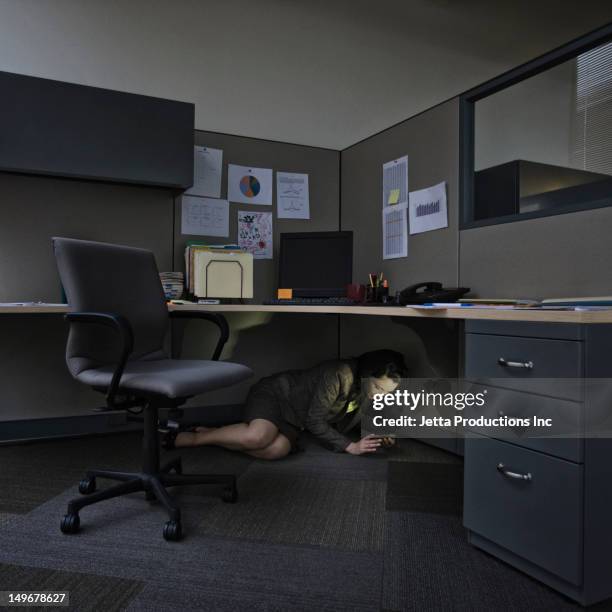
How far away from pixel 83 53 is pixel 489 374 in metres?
2.57

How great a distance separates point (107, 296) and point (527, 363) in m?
1.25

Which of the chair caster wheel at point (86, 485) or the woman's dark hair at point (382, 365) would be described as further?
the woman's dark hair at point (382, 365)

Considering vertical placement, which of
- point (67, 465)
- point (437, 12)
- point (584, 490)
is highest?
point (437, 12)

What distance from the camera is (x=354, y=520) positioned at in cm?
148

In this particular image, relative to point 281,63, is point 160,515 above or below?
below

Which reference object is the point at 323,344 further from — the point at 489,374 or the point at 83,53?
the point at 83,53

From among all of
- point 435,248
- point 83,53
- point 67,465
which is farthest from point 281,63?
point 67,465

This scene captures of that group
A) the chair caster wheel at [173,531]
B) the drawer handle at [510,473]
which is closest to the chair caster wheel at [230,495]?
the chair caster wheel at [173,531]

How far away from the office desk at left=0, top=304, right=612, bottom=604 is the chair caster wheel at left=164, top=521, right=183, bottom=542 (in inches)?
30.1

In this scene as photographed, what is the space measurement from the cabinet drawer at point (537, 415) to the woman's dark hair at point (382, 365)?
0.72 m

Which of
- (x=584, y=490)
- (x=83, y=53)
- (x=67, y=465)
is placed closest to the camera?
(x=584, y=490)

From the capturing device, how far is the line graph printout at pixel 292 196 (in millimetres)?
2574

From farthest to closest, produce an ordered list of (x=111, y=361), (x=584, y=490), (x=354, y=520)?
(x=111, y=361) < (x=354, y=520) < (x=584, y=490)

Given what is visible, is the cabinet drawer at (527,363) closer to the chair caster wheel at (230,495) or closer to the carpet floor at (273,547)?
the carpet floor at (273,547)
